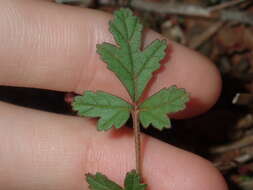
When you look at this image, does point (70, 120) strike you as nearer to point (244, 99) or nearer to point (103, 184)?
point (103, 184)

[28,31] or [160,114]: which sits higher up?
[28,31]

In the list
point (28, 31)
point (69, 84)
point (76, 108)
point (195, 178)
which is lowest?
point (195, 178)

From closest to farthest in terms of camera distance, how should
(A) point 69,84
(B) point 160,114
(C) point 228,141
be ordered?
(B) point 160,114 → (A) point 69,84 → (C) point 228,141

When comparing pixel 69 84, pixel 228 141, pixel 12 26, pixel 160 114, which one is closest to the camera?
pixel 160 114

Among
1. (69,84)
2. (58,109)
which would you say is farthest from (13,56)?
(58,109)

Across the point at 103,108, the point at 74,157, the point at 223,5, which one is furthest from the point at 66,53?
the point at 223,5

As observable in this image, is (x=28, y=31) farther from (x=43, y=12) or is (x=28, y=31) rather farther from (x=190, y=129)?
(x=190, y=129)
